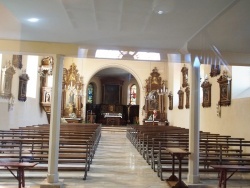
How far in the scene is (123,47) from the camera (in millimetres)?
6320

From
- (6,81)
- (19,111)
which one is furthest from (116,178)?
(19,111)

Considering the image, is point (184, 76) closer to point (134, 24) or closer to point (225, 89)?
point (225, 89)

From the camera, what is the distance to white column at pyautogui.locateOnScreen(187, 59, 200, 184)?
6.21m

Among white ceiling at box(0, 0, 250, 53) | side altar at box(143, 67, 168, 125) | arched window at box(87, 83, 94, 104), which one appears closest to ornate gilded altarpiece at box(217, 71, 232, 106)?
white ceiling at box(0, 0, 250, 53)

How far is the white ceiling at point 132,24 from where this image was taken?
395 centimetres

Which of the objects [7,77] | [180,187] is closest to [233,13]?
[180,187]

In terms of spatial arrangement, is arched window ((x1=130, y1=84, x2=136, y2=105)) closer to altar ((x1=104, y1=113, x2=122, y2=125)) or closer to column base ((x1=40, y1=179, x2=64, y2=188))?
altar ((x1=104, y1=113, x2=122, y2=125))

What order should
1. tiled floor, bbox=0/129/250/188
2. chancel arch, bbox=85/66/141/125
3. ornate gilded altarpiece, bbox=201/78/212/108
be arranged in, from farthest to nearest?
chancel arch, bbox=85/66/141/125
ornate gilded altarpiece, bbox=201/78/212/108
tiled floor, bbox=0/129/250/188

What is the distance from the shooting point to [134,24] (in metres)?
4.79

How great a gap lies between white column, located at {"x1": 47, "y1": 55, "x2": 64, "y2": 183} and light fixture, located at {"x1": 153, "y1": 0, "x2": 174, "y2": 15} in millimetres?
2826

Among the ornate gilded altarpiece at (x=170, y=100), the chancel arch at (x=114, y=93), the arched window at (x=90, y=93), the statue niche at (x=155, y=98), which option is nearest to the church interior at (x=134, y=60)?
the ornate gilded altarpiece at (x=170, y=100)

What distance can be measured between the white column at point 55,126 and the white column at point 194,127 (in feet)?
9.35

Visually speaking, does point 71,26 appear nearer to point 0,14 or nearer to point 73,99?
point 0,14

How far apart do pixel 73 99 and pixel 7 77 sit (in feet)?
38.7
